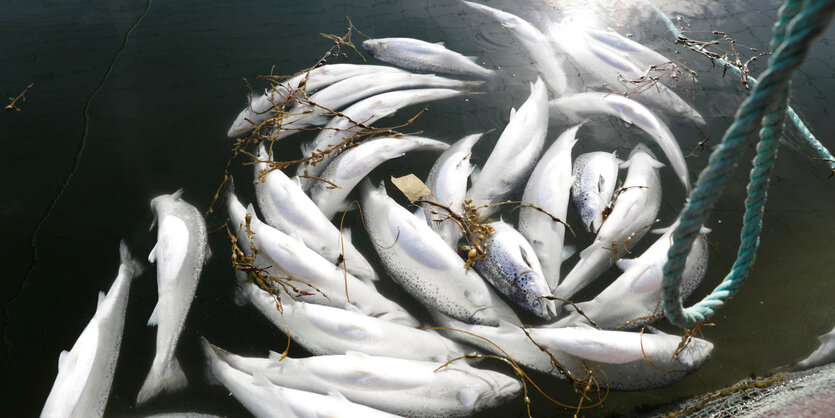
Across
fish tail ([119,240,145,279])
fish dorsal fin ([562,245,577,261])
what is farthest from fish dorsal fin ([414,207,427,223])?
fish tail ([119,240,145,279])

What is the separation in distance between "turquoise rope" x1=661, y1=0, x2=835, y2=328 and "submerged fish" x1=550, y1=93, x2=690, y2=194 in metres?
2.27

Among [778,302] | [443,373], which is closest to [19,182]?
[443,373]

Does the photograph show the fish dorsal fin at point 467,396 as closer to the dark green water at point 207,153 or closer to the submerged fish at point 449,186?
the dark green water at point 207,153

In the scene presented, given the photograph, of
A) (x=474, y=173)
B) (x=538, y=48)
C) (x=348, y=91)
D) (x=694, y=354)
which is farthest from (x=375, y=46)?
(x=694, y=354)

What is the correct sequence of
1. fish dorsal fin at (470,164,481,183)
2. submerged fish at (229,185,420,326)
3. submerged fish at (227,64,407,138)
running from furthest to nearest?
submerged fish at (227,64,407,138) < fish dorsal fin at (470,164,481,183) < submerged fish at (229,185,420,326)

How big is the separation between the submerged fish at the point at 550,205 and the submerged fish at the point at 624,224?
0.14m

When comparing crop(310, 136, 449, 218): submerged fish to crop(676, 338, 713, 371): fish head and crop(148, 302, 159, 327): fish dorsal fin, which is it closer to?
crop(148, 302, 159, 327): fish dorsal fin

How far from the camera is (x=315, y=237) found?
3.21 m

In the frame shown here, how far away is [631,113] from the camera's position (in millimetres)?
3988

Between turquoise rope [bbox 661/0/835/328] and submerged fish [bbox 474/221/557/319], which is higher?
turquoise rope [bbox 661/0/835/328]

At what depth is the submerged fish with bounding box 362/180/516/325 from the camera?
114 inches

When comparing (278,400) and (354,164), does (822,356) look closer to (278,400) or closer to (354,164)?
(278,400)

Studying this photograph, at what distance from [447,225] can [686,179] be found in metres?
2.08

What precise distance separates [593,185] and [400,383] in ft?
7.14
